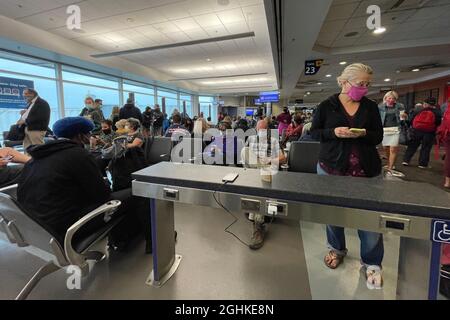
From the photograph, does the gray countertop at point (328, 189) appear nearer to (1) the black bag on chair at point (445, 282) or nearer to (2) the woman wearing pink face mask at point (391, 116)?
(1) the black bag on chair at point (445, 282)

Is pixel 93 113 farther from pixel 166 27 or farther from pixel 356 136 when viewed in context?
pixel 356 136

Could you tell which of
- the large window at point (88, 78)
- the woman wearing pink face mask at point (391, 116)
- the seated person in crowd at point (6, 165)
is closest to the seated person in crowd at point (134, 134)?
the seated person in crowd at point (6, 165)

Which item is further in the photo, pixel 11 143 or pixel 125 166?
pixel 11 143

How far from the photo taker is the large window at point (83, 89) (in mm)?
6887

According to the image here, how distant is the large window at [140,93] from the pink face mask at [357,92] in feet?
29.9

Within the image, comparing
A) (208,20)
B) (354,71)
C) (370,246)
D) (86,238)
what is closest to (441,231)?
(370,246)

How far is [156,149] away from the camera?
286 centimetres

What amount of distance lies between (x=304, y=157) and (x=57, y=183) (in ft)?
7.16

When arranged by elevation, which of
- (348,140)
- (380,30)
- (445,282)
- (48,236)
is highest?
(380,30)

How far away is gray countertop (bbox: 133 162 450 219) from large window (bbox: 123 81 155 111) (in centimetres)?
883

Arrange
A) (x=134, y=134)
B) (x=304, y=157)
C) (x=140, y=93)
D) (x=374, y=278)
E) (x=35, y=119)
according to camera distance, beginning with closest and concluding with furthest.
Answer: (x=374, y=278) < (x=304, y=157) < (x=134, y=134) < (x=35, y=119) < (x=140, y=93)

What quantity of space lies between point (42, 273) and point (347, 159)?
2061 millimetres
